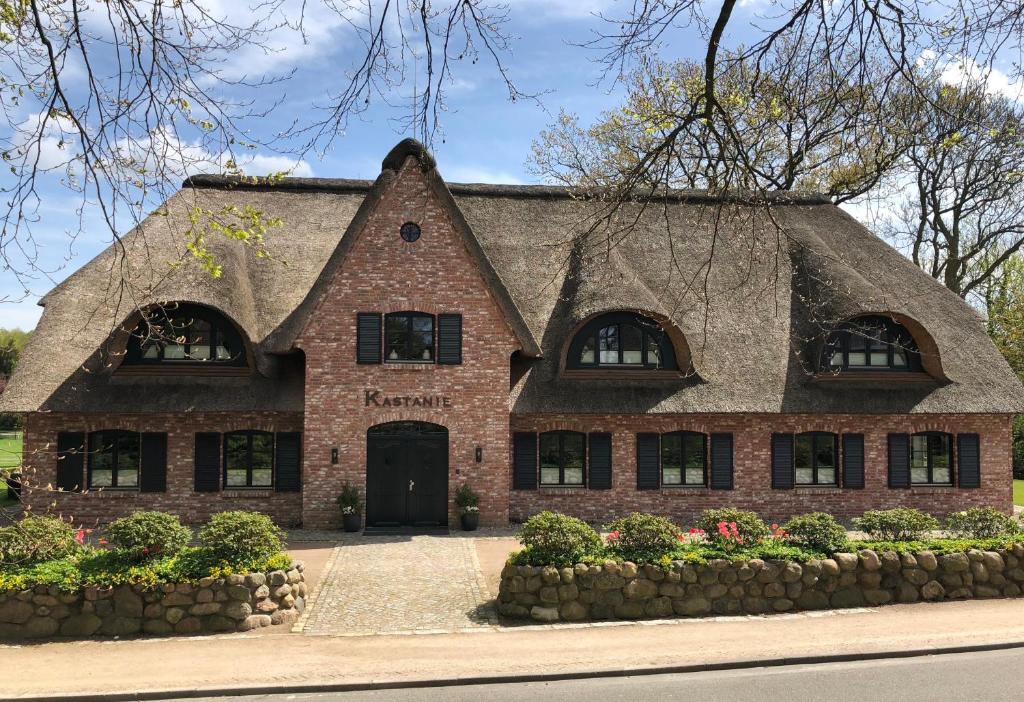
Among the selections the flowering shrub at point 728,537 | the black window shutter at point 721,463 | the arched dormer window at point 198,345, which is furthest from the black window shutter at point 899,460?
the arched dormer window at point 198,345

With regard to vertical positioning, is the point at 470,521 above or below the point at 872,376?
below

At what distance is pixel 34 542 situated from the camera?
11617 millimetres

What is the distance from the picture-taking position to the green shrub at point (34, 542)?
1148 cm

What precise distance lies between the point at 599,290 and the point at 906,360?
867 centimetres

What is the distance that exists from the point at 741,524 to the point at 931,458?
10.5 m

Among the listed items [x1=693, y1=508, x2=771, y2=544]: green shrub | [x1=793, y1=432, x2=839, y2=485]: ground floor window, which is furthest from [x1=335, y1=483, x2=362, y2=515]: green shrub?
[x1=793, y1=432, x2=839, y2=485]: ground floor window

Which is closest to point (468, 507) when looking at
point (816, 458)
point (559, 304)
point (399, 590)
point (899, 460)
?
point (399, 590)

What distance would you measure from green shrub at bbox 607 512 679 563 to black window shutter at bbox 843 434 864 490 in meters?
9.76

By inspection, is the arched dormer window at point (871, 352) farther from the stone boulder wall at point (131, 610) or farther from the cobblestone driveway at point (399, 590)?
the stone boulder wall at point (131, 610)

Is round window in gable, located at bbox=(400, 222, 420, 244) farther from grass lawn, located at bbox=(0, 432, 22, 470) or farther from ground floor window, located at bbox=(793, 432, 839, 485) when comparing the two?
ground floor window, located at bbox=(793, 432, 839, 485)

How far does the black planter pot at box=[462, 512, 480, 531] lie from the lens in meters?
18.2

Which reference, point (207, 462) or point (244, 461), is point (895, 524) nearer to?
point (244, 461)

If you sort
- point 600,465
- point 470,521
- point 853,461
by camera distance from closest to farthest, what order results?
point 470,521 → point 600,465 → point 853,461

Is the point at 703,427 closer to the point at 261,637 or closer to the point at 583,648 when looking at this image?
the point at 583,648
